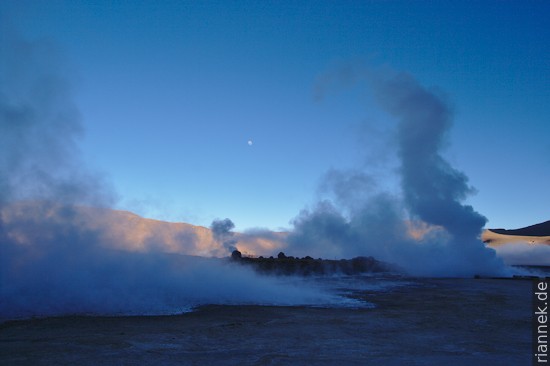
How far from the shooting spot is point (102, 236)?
62.5 feet

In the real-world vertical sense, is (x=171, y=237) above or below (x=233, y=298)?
above

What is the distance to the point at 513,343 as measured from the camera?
29.2 ft

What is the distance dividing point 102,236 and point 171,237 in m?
10.4

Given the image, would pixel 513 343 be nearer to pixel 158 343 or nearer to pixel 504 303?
pixel 158 343

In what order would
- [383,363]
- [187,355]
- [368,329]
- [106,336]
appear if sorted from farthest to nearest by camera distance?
[368,329] < [106,336] < [187,355] < [383,363]

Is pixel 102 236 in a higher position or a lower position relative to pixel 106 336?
higher

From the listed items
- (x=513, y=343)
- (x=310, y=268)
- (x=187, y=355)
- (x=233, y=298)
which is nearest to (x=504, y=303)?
(x=513, y=343)

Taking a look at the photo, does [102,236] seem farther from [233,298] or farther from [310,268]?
[310,268]

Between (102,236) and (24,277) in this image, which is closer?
(24,277)

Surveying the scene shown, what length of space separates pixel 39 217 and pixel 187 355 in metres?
13.5

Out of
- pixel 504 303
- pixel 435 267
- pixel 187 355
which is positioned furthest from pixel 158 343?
pixel 435 267

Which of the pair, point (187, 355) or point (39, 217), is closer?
Result: point (187, 355)

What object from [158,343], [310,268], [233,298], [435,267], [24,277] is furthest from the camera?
[435,267]

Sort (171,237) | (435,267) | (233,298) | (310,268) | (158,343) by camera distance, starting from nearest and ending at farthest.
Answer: (158,343) → (233,298) → (171,237) → (310,268) → (435,267)
